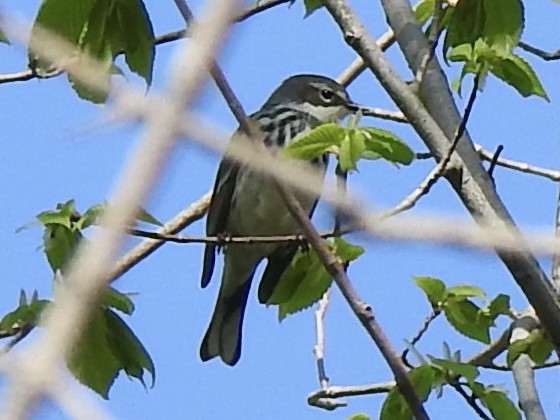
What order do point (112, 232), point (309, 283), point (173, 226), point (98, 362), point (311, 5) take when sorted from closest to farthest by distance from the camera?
point (112, 232)
point (98, 362)
point (309, 283)
point (311, 5)
point (173, 226)

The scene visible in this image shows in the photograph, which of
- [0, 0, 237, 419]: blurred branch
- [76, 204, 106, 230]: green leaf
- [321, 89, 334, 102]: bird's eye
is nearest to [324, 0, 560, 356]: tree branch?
[76, 204, 106, 230]: green leaf

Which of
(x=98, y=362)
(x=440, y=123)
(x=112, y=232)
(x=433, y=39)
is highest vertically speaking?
(x=433, y=39)

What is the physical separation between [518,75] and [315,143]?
0.43 m

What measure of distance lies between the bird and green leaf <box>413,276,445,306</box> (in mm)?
1547

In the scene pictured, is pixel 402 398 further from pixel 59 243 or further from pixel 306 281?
pixel 59 243

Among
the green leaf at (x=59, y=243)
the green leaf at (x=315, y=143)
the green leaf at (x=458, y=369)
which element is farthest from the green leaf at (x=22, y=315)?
the green leaf at (x=458, y=369)

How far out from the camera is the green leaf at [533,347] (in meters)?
2.77

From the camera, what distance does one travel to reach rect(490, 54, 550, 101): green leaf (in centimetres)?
253

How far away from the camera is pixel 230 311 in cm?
490

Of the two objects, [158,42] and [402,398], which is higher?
[158,42]

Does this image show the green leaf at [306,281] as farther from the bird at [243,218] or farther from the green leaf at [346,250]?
the bird at [243,218]

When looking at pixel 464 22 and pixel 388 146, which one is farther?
pixel 464 22

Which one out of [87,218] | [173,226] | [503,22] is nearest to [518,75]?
[503,22]

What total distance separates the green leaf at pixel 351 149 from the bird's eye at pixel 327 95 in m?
2.72
